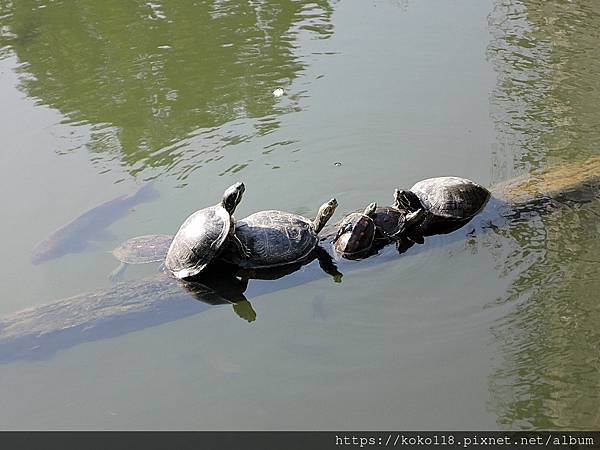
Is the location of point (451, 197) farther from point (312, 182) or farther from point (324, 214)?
point (312, 182)

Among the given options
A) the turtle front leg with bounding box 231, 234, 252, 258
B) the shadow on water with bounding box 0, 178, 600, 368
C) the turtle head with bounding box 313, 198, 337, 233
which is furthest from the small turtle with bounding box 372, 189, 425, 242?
the turtle front leg with bounding box 231, 234, 252, 258

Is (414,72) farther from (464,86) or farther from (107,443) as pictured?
(107,443)

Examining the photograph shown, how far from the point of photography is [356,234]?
16.1 feet

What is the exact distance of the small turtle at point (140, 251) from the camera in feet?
17.2

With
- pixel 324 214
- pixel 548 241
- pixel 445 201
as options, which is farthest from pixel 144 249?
pixel 548 241

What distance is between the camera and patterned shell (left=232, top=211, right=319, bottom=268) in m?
4.92

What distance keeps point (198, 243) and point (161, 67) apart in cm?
392

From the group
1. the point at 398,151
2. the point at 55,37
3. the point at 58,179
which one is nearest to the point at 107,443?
the point at 58,179

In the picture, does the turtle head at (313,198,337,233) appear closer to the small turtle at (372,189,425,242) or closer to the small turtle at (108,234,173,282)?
the small turtle at (372,189,425,242)

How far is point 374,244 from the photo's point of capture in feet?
16.7

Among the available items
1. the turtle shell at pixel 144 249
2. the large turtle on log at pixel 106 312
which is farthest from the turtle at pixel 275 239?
the turtle shell at pixel 144 249

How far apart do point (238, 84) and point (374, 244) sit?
3233 mm

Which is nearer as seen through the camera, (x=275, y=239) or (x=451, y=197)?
(x=275, y=239)

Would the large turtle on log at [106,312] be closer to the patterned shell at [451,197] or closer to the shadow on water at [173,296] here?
the shadow on water at [173,296]
